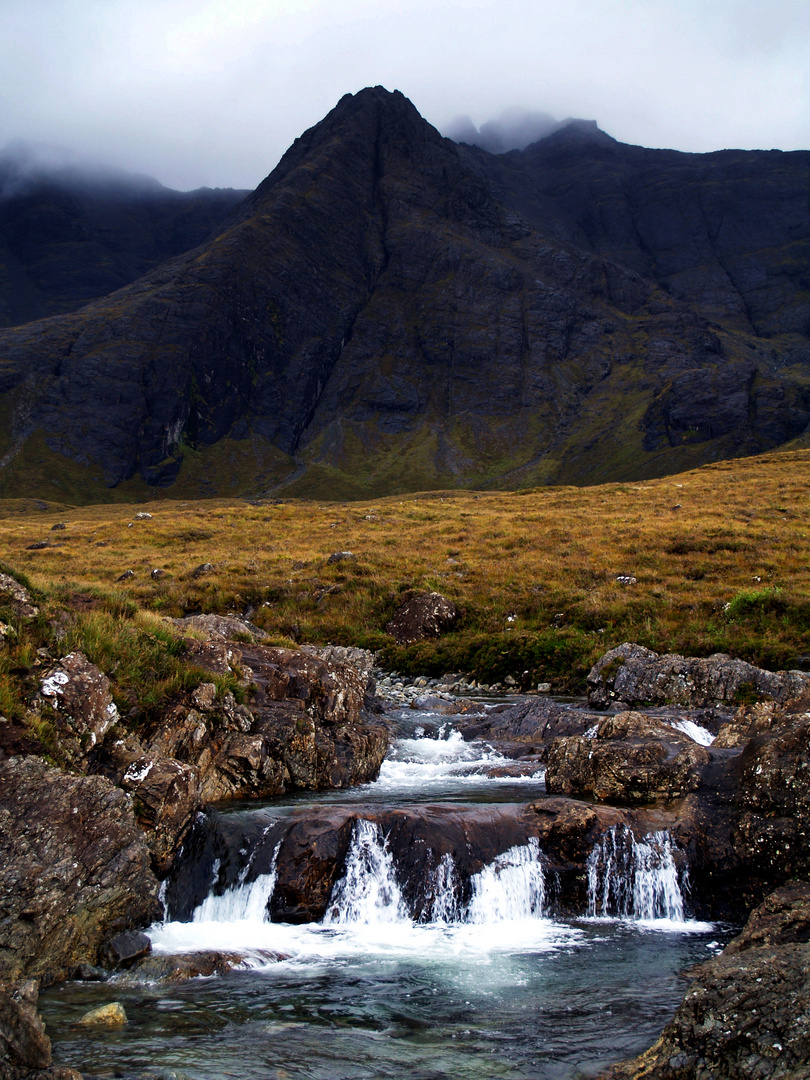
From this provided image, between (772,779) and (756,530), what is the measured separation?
31.2 metres

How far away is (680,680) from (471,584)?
1564 cm

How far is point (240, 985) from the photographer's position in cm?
932

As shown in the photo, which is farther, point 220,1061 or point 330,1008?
point 330,1008

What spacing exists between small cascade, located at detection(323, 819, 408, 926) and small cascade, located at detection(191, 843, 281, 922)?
3.65 ft

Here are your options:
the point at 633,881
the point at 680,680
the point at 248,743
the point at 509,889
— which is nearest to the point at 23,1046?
the point at 509,889

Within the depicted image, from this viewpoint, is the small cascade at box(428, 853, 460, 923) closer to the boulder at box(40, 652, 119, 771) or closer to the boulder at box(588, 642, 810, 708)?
the boulder at box(40, 652, 119, 771)

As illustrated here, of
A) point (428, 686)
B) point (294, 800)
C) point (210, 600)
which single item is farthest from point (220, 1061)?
point (210, 600)

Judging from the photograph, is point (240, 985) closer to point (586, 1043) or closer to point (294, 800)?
point (586, 1043)

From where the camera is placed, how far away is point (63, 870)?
1012cm

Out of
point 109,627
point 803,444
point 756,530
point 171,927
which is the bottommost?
point 171,927

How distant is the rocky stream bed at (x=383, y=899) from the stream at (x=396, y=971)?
43 millimetres

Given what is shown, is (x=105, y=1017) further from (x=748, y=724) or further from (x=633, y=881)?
(x=748, y=724)

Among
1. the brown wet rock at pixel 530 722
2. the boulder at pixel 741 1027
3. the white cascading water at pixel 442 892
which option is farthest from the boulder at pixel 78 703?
the brown wet rock at pixel 530 722

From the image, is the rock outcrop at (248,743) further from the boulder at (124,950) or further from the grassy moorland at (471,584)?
the boulder at (124,950)
